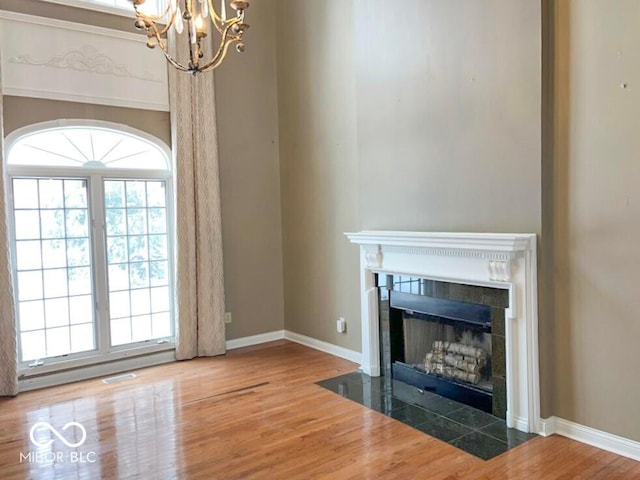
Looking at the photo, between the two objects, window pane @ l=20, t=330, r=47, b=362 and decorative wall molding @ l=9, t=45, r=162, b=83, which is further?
window pane @ l=20, t=330, r=47, b=362

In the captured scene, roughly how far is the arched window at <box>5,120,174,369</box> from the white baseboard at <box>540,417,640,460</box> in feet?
12.1

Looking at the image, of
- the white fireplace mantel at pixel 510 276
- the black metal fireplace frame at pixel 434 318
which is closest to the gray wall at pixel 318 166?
the black metal fireplace frame at pixel 434 318

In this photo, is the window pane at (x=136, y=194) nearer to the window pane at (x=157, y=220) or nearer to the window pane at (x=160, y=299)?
the window pane at (x=157, y=220)

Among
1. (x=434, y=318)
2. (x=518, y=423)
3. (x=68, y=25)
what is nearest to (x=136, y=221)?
(x=68, y=25)

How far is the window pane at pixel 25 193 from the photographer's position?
14.7ft

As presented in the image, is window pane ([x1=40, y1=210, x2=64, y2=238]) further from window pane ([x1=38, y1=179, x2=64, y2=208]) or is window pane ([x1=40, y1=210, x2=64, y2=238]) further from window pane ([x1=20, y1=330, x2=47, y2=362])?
window pane ([x1=20, y1=330, x2=47, y2=362])

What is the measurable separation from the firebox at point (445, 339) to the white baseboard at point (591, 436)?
1.02 feet

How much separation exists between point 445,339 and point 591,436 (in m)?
1.23

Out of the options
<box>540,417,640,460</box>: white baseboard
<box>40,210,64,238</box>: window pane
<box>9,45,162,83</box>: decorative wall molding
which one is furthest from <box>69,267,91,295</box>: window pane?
<box>540,417,640,460</box>: white baseboard

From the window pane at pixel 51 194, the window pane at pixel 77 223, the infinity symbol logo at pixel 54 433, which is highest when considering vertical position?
the window pane at pixel 51 194

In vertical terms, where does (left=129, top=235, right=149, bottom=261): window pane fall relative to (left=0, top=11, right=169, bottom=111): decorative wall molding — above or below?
below

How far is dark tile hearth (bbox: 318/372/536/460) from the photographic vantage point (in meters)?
3.22

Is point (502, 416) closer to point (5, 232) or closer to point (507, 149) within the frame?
A: point (507, 149)

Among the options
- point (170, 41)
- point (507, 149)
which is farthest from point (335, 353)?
point (170, 41)
